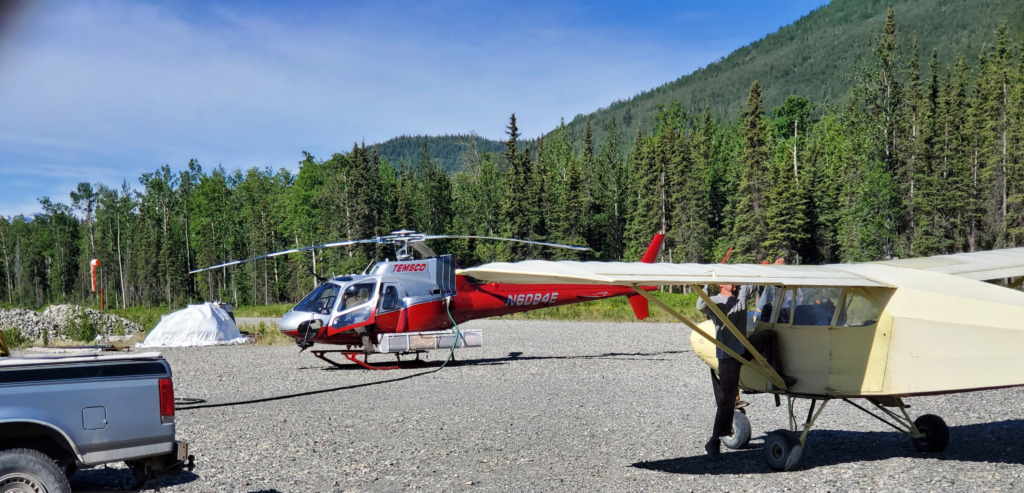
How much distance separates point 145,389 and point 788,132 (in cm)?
9400

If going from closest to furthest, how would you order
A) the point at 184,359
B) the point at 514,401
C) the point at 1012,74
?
the point at 514,401 → the point at 184,359 → the point at 1012,74

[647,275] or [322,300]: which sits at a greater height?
[647,275]

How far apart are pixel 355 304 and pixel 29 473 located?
10668mm

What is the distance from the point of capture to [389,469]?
6.79m

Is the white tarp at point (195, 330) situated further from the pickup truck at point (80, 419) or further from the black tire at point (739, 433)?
the black tire at point (739, 433)

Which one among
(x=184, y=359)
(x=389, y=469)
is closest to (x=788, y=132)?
(x=184, y=359)

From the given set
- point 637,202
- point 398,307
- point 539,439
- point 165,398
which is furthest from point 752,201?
point 165,398

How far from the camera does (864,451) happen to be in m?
7.09

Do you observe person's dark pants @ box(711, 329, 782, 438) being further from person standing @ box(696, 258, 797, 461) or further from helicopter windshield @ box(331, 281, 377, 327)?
helicopter windshield @ box(331, 281, 377, 327)

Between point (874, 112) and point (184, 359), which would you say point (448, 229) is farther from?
point (184, 359)

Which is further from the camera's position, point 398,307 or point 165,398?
point 398,307

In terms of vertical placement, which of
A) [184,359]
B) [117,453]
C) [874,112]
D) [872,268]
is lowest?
[184,359]

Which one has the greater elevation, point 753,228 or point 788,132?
point 788,132

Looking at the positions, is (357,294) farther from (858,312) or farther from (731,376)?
(858,312)
